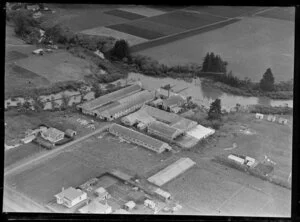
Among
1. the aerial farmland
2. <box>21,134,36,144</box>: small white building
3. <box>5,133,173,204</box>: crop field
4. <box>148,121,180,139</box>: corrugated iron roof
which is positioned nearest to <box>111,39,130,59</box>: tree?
the aerial farmland

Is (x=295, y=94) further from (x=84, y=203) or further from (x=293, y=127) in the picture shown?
(x=84, y=203)

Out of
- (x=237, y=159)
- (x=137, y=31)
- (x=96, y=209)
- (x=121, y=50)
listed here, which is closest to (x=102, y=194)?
(x=96, y=209)

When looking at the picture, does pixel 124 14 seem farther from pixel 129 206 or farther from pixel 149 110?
pixel 129 206

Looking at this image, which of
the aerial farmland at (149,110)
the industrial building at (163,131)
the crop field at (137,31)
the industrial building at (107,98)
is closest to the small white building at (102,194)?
the aerial farmland at (149,110)

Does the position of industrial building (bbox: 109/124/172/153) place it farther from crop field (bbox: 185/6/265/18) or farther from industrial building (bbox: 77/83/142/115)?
crop field (bbox: 185/6/265/18)

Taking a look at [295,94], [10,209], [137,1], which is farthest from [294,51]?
[10,209]
